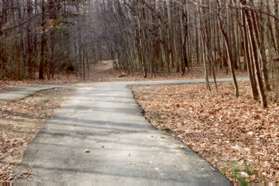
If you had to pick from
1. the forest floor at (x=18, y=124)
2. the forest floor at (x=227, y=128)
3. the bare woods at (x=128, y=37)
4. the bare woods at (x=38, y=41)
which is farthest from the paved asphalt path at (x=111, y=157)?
the bare woods at (x=38, y=41)

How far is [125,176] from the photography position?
696 cm

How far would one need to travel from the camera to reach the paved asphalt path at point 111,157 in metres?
6.80


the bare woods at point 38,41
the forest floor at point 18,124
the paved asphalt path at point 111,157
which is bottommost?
the forest floor at point 18,124

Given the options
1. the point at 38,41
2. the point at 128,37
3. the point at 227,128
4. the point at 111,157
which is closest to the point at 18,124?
the point at 111,157

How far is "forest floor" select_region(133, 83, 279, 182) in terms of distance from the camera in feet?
24.9

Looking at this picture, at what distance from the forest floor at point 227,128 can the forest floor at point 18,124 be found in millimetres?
3285

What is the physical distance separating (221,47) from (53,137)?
32654 mm

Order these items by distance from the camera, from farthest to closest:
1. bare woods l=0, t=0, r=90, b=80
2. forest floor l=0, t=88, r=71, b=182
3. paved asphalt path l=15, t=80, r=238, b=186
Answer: bare woods l=0, t=0, r=90, b=80, forest floor l=0, t=88, r=71, b=182, paved asphalt path l=15, t=80, r=238, b=186

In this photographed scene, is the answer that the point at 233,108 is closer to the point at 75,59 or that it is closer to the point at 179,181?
the point at 179,181

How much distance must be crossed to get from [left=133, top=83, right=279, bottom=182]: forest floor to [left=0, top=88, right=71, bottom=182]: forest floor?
10.8 ft

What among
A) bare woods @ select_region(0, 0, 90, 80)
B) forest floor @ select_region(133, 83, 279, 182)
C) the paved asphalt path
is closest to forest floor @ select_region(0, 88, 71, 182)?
the paved asphalt path

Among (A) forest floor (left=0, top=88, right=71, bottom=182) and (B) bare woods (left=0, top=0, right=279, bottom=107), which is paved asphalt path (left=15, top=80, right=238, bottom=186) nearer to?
(A) forest floor (left=0, top=88, right=71, bottom=182)

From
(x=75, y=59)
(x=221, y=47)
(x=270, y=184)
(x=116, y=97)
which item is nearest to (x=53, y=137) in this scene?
(x=270, y=184)

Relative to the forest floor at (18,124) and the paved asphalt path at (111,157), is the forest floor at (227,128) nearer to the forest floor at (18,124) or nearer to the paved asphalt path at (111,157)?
the paved asphalt path at (111,157)
